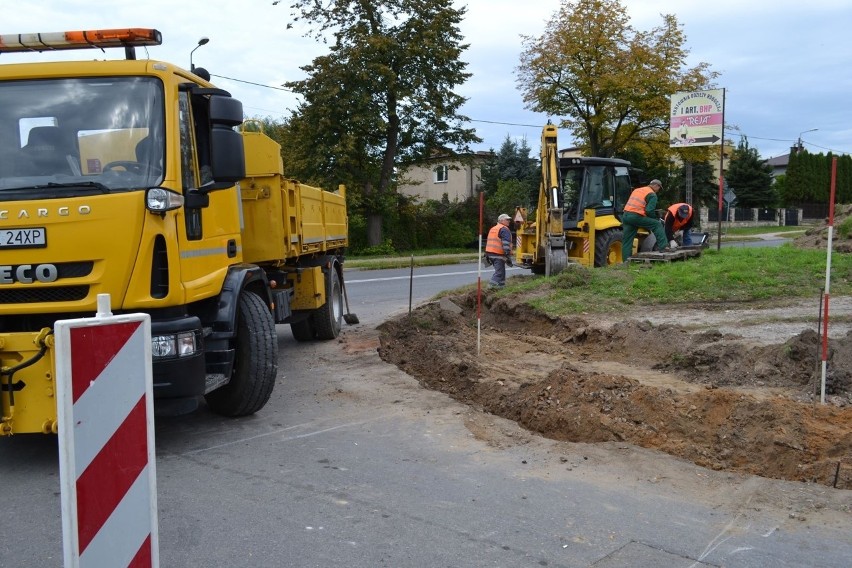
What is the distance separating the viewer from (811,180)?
6644 centimetres

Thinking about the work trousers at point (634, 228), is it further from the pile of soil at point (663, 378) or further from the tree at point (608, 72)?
the tree at point (608, 72)

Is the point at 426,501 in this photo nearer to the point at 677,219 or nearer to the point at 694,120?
the point at 677,219

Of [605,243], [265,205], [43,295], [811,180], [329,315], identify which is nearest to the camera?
[43,295]

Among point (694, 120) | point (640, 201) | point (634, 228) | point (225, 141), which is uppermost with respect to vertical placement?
point (694, 120)

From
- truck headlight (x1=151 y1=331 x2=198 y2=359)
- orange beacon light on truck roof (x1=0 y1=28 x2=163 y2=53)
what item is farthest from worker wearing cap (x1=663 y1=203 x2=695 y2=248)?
truck headlight (x1=151 y1=331 x2=198 y2=359)

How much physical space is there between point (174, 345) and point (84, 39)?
2672 mm

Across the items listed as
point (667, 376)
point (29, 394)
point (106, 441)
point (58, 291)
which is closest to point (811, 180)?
point (667, 376)

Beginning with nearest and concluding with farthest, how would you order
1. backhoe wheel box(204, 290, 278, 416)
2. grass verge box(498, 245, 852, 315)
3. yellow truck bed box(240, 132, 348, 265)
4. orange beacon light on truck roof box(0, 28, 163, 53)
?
orange beacon light on truck roof box(0, 28, 163, 53) → backhoe wheel box(204, 290, 278, 416) → yellow truck bed box(240, 132, 348, 265) → grass verge box(498, 245, 852, 315)

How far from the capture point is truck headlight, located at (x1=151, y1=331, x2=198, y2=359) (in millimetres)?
5418

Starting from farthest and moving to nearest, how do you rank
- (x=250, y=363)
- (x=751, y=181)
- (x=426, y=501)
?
(x=751, y=181) < (x=250, y=363) < (x=426, y=501)

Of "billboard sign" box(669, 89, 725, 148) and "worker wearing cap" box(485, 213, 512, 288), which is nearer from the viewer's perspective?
"worker wearing cap" box(485, 213, 512, 288)

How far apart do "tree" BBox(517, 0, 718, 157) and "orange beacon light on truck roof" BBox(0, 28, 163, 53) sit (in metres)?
29.0

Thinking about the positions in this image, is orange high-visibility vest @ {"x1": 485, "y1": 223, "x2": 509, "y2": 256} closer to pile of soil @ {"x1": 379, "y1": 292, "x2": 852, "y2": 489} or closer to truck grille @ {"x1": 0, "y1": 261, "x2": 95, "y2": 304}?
pile of soil @ {"x1": 379, "y1": 292, "x2": 852, "y2": 489}

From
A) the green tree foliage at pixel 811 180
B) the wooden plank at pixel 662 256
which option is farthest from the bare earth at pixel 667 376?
the green tree foliage at pixel 811 180
